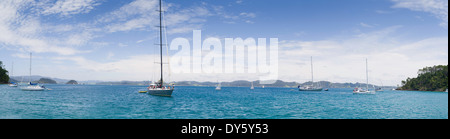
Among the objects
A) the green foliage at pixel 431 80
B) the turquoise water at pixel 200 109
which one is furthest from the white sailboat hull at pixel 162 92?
the green foliage at pixel 431 80

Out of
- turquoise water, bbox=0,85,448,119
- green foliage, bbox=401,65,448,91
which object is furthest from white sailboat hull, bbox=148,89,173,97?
green foliage, bbox=401,65,448,91

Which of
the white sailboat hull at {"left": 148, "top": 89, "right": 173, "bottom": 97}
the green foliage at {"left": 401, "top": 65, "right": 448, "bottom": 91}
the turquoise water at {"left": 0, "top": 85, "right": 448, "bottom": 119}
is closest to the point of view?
the turquoise water at {"left": 0, "top": 85, "right": 448, "bottom": 119}

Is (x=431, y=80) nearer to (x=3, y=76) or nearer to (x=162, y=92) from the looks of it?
(x=162, y=92)

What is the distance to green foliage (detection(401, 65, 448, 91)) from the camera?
4589 inches

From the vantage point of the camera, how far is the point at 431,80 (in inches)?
4749

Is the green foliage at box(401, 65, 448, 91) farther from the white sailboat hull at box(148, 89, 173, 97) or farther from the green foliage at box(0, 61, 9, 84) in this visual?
the green foliage at box(0, 61, 9, 84)

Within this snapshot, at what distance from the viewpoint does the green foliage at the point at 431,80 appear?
11656 cm
